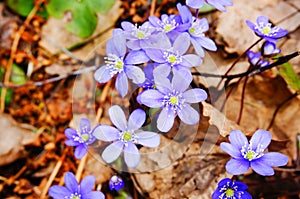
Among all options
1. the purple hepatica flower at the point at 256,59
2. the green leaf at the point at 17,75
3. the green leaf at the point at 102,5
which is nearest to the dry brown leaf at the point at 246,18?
the purple hepatica flower at the point at 256,59

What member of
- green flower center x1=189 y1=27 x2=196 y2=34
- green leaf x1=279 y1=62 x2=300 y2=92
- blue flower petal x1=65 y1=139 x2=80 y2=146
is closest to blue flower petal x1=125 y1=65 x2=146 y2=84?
green flower center x1=189 y1=27 x2=196 y2=34

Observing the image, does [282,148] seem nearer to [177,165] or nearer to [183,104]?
[177,165]

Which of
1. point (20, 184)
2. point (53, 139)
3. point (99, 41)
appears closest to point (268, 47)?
point (99, 41)

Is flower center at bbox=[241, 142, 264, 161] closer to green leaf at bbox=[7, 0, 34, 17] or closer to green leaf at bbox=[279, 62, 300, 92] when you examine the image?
green leaf at bbox=[279, 62, 300, 92]

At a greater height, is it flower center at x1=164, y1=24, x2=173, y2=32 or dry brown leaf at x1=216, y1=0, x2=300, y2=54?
flower center at x1=164, y1=24, x2=173, y2=32

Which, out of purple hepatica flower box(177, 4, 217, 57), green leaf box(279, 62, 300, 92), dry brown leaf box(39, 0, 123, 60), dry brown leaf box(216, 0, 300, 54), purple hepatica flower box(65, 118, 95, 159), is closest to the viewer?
purple hepatica flower box(177, 4, 217, 57)

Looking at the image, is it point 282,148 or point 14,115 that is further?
point 14,115
